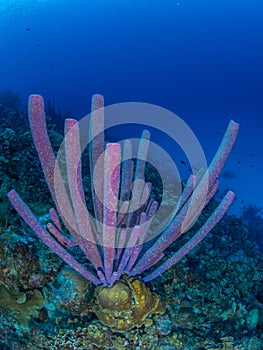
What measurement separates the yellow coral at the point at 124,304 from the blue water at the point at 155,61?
53.8ft

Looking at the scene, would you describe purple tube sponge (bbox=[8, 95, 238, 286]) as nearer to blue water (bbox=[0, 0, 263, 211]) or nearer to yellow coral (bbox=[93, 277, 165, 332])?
yellow coral (bbox=[93, 277, 165, 332])

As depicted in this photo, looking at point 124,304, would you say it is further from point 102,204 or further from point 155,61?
point 155,61

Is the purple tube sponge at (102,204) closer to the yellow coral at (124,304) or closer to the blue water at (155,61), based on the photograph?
the yellow coral at (124,304)

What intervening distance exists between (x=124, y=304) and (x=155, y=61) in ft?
129

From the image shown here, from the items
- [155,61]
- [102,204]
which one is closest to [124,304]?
[102,204]

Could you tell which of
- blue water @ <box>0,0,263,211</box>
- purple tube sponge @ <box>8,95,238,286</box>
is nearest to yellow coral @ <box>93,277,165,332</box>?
purple tube sponge @ <box>8,95,238,286</box>

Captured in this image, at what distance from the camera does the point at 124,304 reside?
2072 mm

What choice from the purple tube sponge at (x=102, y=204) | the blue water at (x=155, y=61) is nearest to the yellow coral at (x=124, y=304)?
the purple tube sponge at (x=102, y=204)

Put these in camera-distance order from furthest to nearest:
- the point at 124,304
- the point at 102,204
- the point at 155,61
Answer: the point at 155,61, the point at 102,204, the point at 124,304

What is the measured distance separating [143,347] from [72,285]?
0.78 metres

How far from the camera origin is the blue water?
25.1 metres

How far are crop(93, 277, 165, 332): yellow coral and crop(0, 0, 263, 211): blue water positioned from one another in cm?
1640

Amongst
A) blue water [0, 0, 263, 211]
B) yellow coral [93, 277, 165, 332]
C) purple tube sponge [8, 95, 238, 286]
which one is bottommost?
yellow coral [93, 277, 165, 332]

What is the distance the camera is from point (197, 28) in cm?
4119
